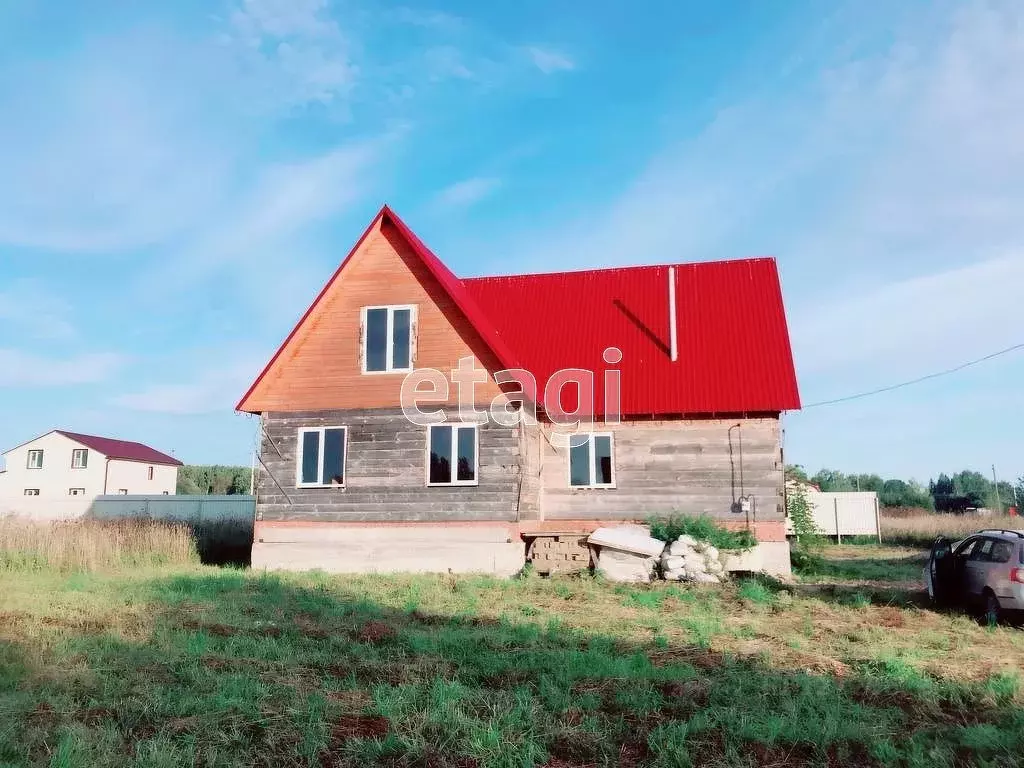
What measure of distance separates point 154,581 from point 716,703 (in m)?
12.9

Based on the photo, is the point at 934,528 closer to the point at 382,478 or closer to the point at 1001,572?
the point at 1001,572

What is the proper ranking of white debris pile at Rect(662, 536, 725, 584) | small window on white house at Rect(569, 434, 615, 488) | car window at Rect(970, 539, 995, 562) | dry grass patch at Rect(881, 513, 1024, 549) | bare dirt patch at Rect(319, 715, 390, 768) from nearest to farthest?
bare dirt patch at Rect(319, 715, 390, 768) < car window at Rect(970, 539, 995, 562) < white debris pile at Rect(662, 536, 725, 584) < small window on white house at Rect(569, 434, 615, 488) < dry grass patch at Rect(881, 513, 1024, 549)

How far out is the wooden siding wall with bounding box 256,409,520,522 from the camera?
712 inches

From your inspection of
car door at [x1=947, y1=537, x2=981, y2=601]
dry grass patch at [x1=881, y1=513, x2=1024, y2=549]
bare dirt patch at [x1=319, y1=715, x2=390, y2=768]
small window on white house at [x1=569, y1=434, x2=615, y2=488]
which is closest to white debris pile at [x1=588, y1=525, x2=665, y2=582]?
small window on white house at [x1=569, y1=434, x2=615, y2=488]

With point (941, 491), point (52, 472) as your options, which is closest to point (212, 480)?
point (52, 472)

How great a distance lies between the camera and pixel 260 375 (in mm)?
19203

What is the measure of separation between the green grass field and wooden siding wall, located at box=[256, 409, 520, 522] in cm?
437

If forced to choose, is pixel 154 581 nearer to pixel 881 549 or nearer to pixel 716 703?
pixel 716 703

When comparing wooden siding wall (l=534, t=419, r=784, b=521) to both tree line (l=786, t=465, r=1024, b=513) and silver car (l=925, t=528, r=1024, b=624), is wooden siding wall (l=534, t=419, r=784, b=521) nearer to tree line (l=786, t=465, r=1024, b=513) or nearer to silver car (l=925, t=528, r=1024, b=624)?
silver car (l=925, t=528, r=1024, b=624)

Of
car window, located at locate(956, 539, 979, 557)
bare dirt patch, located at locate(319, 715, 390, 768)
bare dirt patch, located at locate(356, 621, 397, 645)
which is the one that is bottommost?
bare dirt patch, located at locate(319, 715, 390, 768)

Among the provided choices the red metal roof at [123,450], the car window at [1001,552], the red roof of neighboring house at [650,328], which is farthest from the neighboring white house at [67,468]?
the car window at [1001,552]

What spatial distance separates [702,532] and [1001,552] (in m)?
6.38

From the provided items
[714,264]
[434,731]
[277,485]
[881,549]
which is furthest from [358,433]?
[881,549]

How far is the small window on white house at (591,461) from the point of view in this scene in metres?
19.5
